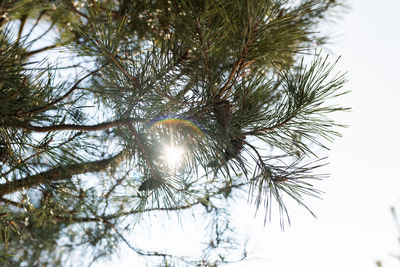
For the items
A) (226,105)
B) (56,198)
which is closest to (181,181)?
(226,105)

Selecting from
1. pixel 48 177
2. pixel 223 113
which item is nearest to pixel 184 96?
pixel 223 113

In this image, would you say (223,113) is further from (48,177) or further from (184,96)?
(48,177)

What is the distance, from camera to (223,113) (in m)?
0.80

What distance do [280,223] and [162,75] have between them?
40 centimetres

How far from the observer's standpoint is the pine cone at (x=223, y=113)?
0.80 meters

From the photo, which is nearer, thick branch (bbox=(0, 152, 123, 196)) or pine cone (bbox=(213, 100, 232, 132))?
pine cone (bbox=(213, 100, 232, 132))

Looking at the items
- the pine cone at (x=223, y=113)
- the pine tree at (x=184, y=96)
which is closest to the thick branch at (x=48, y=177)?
the pine tree at (x=184, y=96)

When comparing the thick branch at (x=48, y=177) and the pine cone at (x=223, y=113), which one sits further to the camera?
the thick branch at (x=48, y=177)

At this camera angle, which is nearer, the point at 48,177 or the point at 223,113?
the point at 223,113

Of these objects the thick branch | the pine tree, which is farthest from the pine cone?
the thick branch

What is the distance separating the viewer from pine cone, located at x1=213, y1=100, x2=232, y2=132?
802 mm

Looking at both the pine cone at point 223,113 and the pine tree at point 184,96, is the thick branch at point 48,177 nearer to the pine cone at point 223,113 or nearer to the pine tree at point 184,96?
the pine tree at point 184,96

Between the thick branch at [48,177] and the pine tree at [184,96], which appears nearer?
the pine tree at [184,96]

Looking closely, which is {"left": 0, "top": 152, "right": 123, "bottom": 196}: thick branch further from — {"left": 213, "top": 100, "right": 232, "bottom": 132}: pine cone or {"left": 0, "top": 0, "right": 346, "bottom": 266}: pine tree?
{"left": 213, "top": 100, "right": 232, "bottom": 132}: pine cone
